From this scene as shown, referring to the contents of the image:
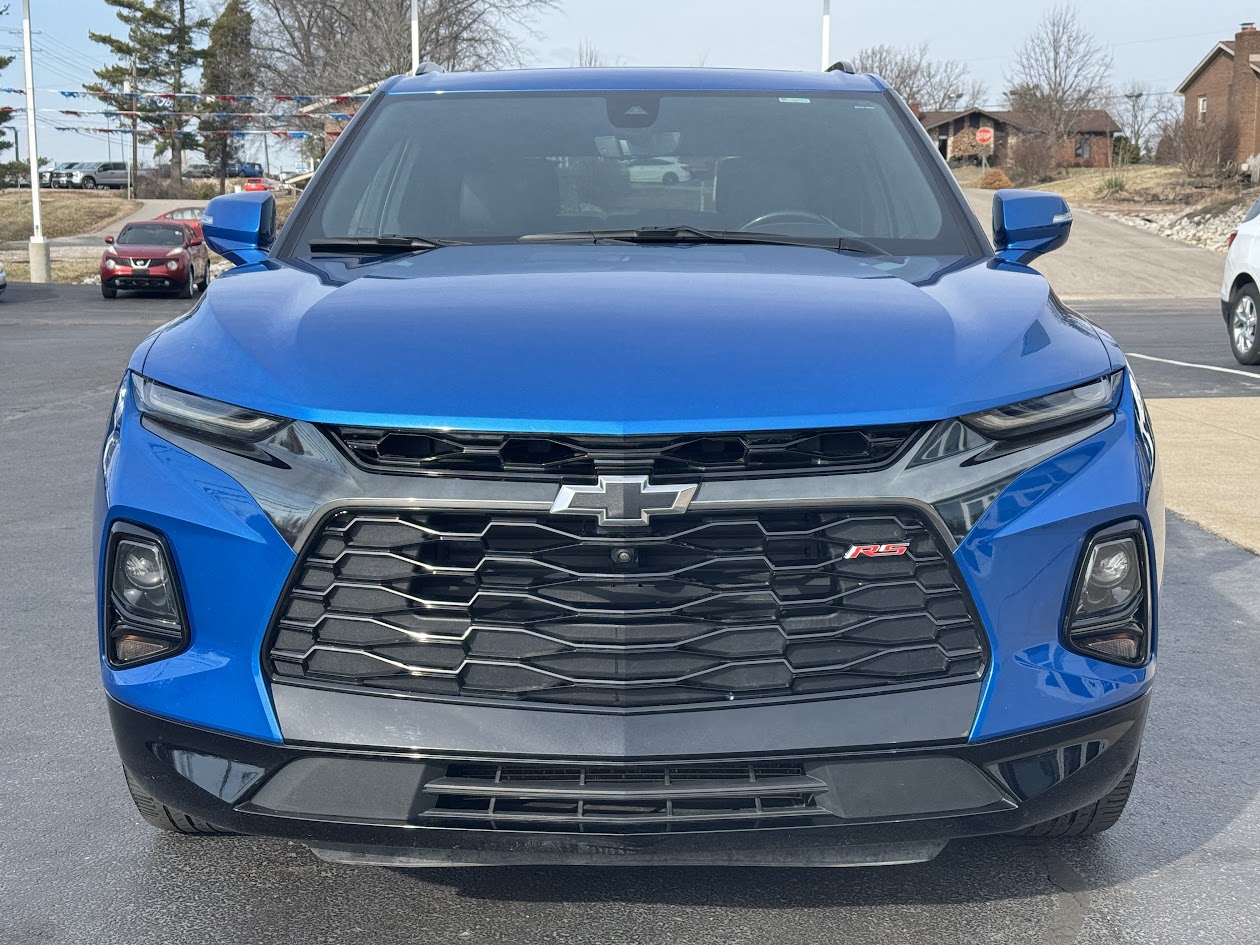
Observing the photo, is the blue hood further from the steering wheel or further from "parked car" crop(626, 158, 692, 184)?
"parked car" crop(626, 158, 692, 184)

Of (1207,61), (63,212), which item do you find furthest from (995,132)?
(63,212)

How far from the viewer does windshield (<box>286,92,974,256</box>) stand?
402 centimetres

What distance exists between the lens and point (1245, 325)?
14.8 meters

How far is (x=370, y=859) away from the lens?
271 centimetres

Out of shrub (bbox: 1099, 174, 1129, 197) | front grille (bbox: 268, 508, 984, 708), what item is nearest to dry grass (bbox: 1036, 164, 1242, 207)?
shrub (bbox: 1099, 174, 1129, 197)

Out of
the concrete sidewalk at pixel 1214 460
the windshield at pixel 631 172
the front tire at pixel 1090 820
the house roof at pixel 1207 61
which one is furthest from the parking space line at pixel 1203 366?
the house roof at pixel 1207 61

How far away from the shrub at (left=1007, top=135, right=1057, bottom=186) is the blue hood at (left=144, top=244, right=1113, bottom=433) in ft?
212

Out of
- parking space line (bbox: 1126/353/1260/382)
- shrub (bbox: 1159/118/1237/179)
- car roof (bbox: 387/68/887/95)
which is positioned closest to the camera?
car roof (bbox: 387/68/887/95)

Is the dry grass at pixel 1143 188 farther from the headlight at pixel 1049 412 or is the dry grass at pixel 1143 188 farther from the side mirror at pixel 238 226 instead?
the headlight at pixel 1049 412

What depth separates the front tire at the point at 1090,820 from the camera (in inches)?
126

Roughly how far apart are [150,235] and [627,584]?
2951cm

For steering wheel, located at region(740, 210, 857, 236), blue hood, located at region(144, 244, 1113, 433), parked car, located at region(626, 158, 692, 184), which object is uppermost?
parked car, located at region(626, 158, 692, 184)

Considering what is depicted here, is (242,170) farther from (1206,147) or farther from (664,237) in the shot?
(664,237)

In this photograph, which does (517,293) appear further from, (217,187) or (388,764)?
(217,187)
